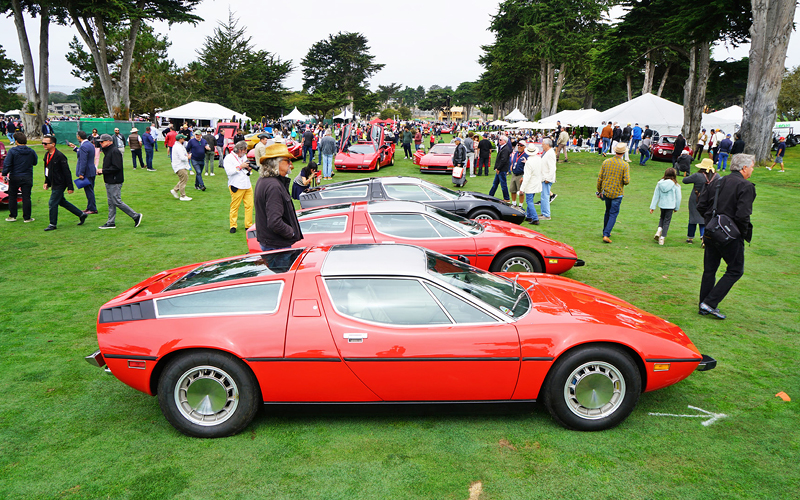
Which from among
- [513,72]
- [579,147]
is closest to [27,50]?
[579,147]

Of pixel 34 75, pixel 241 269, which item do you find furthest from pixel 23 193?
pixel 34 75

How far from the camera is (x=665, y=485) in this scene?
300cm

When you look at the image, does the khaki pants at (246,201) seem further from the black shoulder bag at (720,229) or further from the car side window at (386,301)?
the black shoulder bag at (720,229)

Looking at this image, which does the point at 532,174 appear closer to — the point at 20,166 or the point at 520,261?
the point at 520,261

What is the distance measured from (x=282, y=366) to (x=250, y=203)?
276 inches

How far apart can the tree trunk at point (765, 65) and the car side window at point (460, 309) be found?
903 inches

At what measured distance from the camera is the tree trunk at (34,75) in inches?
1240

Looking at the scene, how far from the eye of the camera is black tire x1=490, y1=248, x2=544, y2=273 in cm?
654

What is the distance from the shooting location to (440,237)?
21.4 feet

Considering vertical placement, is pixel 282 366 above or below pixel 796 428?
above

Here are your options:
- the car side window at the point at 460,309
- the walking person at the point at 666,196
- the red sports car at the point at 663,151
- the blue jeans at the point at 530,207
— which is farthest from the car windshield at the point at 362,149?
the car side window at the point at 460,309

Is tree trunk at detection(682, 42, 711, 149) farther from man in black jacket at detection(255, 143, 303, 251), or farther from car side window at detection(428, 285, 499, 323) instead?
car side window at detection(428, 285, 499, 323)

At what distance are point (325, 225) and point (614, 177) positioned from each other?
5.54m

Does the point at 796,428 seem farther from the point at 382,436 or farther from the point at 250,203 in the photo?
the point at 250,203
